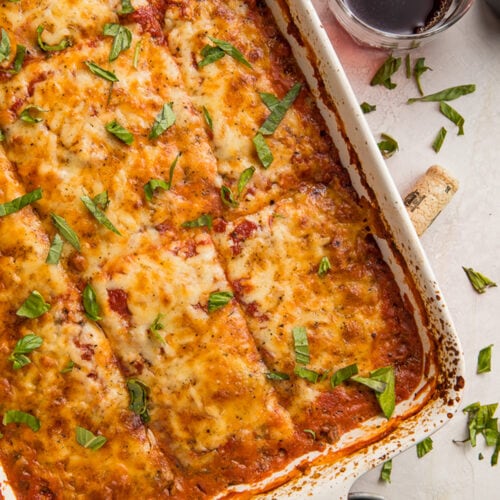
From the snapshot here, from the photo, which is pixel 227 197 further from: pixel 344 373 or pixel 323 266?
pixel 344 373

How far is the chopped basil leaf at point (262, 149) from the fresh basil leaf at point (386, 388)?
0.92 metres

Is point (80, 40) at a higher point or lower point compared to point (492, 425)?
higher

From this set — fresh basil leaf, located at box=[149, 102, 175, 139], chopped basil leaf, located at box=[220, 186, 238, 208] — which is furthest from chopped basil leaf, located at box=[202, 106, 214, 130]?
chopped basil leaf, located at box=[220, 186, 238, 208]

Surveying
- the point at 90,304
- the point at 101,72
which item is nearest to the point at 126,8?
the point at 101,72

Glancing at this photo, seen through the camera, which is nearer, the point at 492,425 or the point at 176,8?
the point at 176,8

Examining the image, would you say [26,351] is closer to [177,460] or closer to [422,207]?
[177,460]

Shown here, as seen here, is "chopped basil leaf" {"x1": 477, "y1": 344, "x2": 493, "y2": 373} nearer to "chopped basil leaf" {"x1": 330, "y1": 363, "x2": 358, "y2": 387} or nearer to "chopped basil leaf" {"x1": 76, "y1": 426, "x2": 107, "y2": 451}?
"chopped basil leaf" {"x1": 330, "y1": 363, "x2": 358, "y2": 387}

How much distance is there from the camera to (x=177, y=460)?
302cm

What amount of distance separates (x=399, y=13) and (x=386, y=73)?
0.90 feet

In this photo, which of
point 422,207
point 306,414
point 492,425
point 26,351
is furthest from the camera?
point 492,425

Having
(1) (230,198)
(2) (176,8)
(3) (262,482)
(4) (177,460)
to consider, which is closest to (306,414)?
(3) (262,482)

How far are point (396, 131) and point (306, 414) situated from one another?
4.69ft

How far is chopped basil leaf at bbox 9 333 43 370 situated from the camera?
9.37ft

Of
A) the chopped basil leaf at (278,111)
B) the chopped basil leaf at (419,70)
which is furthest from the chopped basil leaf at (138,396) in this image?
the chopped basil leaf at (419,70)
